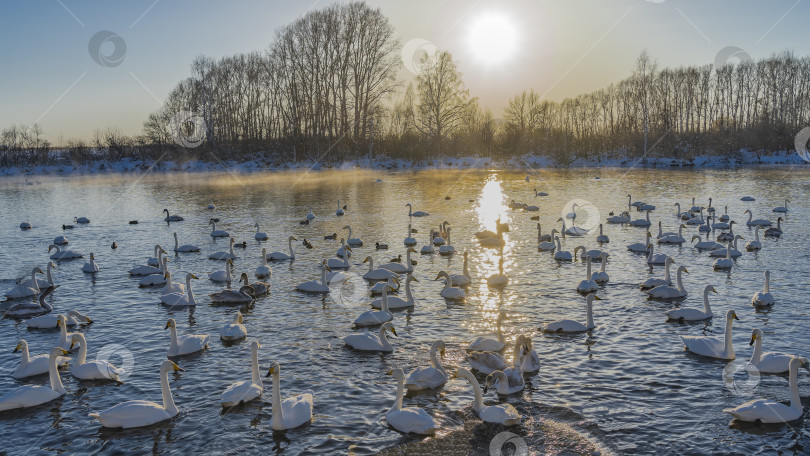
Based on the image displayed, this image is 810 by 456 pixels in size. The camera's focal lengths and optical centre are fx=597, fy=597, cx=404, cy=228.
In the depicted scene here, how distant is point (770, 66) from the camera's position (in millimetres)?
95062

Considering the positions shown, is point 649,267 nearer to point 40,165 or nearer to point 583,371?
point 583,371

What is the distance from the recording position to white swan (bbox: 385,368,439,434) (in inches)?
344

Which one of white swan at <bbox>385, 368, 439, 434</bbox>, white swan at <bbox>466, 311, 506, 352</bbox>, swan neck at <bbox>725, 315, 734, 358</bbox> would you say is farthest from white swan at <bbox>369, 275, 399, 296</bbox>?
swan neck at <bbox>725, 315, 734, 358</bbox>

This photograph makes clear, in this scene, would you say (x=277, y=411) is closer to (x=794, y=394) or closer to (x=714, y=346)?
(x=794, y=394)

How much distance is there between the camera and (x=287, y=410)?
9.10 m

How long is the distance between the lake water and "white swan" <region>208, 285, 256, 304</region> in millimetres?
370

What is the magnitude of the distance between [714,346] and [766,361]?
99 centimetres

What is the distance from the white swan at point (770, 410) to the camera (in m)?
8.81

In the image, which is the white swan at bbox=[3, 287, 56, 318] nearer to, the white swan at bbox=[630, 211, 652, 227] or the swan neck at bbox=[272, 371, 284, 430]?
the swan neck at bbox=[272, 371, 284, 430]

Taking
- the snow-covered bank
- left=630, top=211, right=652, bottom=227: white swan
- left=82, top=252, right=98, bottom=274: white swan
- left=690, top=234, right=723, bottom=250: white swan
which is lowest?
left=82, top=252, right=98, bottom=274: white swan

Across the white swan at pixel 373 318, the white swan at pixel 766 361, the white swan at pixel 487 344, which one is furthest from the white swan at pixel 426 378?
the white swan at pixel 766 361

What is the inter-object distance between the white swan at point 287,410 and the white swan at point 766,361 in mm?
7771

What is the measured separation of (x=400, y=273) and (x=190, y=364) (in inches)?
338

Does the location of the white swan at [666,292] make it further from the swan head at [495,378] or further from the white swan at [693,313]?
the swan head at [495,378]
